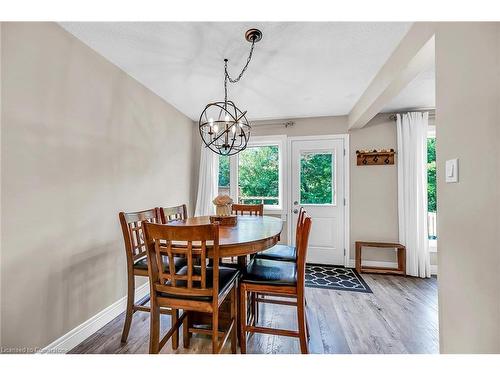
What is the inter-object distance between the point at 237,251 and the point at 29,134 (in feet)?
4.90

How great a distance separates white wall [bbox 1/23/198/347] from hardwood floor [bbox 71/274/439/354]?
0.39 meters

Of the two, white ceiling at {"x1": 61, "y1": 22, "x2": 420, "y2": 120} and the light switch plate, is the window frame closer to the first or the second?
white ceiling at {"x1": 61, "y1": 22, "x2": 420, "y2": 120}

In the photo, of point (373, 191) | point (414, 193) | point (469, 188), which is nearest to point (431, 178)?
point (414, 193)

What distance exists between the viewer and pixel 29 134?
145 cm

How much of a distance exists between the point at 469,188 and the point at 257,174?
2995 mm

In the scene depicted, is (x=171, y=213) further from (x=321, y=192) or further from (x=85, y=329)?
(x=321, y=192)

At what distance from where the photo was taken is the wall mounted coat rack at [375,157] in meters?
3.38

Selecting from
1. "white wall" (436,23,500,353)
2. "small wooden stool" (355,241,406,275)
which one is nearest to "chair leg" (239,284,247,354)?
"white wall" (436,23,500,353)

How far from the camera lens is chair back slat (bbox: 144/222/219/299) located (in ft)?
3.91

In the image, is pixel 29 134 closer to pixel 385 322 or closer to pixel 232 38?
pixel 232 38

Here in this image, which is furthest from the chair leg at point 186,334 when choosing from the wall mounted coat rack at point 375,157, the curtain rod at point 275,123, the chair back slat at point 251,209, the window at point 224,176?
the wall mounted coat rack at point 375,157
